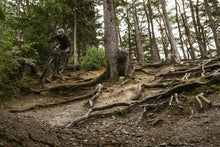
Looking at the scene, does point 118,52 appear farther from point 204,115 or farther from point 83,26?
point 83,26

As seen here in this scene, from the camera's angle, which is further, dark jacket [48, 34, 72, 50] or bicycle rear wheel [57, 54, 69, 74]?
bicycle rear wheel [57, 54, 69, 74]

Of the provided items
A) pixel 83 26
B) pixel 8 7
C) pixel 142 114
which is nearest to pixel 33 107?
pixel 8 7

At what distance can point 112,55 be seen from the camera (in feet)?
27.4

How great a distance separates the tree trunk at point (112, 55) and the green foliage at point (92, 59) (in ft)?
10.3

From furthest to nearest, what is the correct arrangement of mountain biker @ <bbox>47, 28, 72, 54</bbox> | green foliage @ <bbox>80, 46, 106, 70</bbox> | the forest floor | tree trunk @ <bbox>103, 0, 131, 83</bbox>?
green foliage @ <bbox>80, 46, 106, 70</bbox> < tree trunk @ <bbox>103, 0, 131, 83</bbox> < mountain biker @ <bbox>47, 28, 72, 54</bbox> < the forest floor

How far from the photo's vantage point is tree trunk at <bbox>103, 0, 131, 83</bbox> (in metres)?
8.27

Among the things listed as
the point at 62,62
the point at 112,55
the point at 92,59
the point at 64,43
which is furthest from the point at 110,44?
the point at 92,59

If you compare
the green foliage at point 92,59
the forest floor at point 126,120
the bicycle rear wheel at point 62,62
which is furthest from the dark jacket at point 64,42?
the green foliage at point 92,59

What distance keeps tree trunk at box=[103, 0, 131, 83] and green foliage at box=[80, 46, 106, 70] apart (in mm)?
3150

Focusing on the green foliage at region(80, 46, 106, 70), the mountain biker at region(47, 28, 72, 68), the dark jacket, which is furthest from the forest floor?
the green foliage at region(80, 46, 106, 70)

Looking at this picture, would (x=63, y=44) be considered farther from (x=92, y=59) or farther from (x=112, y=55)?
(x=92, y=59)

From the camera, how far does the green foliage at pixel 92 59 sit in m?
11.5

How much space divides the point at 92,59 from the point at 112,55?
374 centimetres

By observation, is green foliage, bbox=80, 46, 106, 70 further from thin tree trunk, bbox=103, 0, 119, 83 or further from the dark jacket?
the dark jacket
